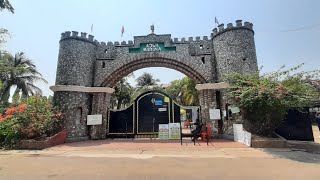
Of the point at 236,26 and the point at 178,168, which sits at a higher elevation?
the point at 236,26

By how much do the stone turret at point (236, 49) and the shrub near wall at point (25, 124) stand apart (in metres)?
10.8

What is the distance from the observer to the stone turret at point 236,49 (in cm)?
1388

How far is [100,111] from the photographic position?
15.2 meters

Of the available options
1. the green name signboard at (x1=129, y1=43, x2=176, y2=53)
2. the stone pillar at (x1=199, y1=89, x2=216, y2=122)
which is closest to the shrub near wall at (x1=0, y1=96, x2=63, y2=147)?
the green name signboard at (x1=129, y1=43, x2=176, y2=53)

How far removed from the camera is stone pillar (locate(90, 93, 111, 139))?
14914mm

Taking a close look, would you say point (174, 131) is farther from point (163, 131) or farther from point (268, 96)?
point (268, 96)

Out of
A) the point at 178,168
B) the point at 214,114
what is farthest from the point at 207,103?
the point at 178,168

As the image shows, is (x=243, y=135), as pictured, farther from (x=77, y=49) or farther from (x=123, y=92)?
(x=123, y=92)

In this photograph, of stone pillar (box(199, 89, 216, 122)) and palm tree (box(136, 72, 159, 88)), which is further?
palm tree (box(136, 72, 159, 88))

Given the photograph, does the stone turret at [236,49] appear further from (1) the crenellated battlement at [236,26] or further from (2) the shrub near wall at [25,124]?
(2) the shrub near wall at [25,124]

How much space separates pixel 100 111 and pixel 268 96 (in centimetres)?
1048

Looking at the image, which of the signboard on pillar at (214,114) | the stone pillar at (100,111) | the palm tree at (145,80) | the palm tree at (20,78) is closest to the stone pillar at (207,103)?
the signboard on pillar at (214,114)

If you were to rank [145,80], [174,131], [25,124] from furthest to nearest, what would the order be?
[145,80]
[174,131]
[25,124]

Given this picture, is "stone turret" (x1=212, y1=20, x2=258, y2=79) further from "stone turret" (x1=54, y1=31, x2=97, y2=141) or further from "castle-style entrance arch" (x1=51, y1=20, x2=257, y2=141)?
"stone turret" (x1=54, y1=31, x2=97, y2=141)
